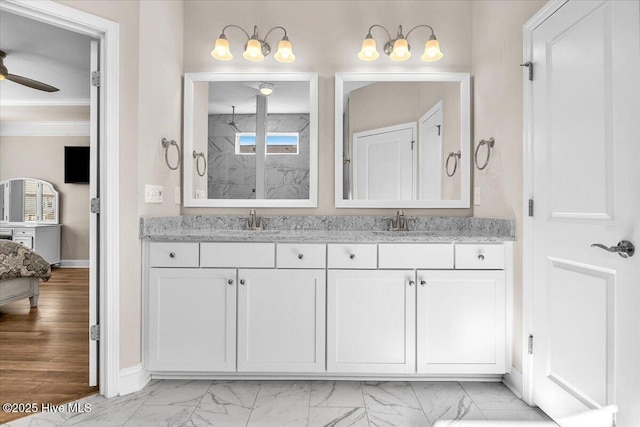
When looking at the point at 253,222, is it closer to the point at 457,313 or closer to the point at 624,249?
the point at 457,313

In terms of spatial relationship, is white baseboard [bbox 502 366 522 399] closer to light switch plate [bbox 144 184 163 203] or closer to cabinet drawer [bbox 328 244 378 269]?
cabinet drawer [bbox 328 244 378 269]

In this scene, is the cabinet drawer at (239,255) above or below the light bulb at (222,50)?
below

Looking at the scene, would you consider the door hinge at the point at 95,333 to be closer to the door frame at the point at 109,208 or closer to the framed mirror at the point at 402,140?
the door frame at the point at 109,208

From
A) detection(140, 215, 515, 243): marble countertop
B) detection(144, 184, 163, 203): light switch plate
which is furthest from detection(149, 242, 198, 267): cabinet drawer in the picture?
detection(144, 184, 163, 203): light switch plate

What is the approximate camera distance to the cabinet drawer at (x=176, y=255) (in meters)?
2.13

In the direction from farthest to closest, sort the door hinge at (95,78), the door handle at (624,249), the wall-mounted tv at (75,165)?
the wall-mounted tv at (75,165)
the door hinge at (95,78)
the door handle at (624,249)

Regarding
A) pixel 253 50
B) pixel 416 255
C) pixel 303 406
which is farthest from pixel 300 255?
pixel 253 50

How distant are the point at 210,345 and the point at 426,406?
3.99ft

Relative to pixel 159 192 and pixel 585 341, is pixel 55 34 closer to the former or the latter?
pixel 159 192

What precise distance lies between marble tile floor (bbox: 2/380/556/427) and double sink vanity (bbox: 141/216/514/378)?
0.11 m

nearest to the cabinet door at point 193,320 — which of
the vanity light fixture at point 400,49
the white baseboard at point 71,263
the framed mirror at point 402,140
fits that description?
the framed mirror at point 402,140

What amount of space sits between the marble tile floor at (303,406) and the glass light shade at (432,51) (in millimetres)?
2069

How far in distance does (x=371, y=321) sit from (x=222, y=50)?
1.99 meters

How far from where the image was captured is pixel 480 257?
6.88ft
